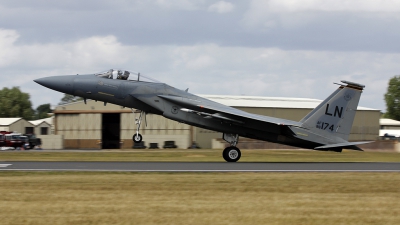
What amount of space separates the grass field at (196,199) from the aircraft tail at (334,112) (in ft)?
23.1

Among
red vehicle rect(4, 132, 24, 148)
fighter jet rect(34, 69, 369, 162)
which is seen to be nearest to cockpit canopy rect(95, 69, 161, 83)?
fighter jet rect(34, 69, 369, 162)

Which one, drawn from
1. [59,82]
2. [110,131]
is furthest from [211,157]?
[110,131]

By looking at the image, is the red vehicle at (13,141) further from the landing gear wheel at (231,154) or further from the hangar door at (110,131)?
the landing gear wheel at (231,154)

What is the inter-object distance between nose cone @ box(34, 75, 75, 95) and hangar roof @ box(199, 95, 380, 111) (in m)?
35.3

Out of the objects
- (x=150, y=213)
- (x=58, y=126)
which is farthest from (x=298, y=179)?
(x=58, y=126)

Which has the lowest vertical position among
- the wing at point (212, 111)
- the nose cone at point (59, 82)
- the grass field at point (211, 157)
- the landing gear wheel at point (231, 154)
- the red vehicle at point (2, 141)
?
the grass field at point (211, 157)

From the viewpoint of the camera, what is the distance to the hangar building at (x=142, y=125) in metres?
→ 54.3

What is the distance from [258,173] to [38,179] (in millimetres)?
6274

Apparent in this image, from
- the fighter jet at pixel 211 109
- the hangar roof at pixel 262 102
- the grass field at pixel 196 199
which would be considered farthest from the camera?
the hangar roof at pixel 262 102

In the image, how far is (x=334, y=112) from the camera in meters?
22.8

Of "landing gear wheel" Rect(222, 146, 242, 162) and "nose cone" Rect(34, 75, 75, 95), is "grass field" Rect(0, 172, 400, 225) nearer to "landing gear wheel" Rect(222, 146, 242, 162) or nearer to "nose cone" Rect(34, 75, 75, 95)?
"landing gear wheel" Rect(222, 146, 242, 162)

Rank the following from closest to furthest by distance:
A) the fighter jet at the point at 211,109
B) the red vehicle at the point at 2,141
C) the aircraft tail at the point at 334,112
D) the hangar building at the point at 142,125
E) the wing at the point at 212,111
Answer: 1. the wing at the point at 212,111
2. the fighter jet at the point at 211,109
3. the aircraft tail at the point at 334,112
4. the red vehicle at the point at 2,141
5. the hangar building at the point at 142,125

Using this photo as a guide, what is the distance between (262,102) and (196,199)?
4904 centimetres

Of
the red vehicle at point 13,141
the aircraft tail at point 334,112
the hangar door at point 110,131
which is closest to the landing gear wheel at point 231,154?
the aircraft tail at point 334,112
